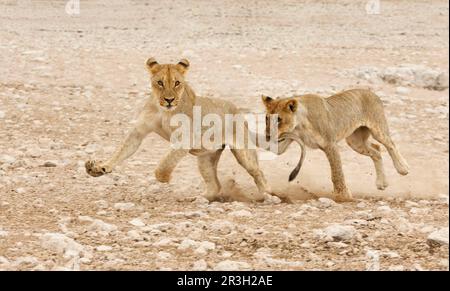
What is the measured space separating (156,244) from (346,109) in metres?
2.99

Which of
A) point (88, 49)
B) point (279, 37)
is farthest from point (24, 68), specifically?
point (279, 37)

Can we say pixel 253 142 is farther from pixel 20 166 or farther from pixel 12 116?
pixel 12 116

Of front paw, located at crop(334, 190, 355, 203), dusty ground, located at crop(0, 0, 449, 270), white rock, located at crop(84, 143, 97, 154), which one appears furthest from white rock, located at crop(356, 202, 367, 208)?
white rock, located at crop(84, 143, 97, 154)

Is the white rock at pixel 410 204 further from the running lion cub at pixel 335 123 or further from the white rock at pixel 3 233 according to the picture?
the white rock at pixel 3 233

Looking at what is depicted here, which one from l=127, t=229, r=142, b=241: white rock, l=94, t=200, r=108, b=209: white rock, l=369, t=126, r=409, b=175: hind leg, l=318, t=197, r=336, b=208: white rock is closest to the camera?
l=127, t=229, r=142, b=241: white rock

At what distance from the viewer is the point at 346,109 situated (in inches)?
336

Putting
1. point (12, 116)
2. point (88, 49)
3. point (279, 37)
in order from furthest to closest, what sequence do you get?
point (279, 37) < point (88, 49) < point (12, 116)

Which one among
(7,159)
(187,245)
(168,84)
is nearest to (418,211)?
(168,84)

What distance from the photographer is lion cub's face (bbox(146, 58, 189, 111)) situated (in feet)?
25.0

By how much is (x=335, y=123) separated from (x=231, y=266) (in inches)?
121

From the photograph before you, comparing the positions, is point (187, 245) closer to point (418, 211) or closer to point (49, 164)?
point (418, 211)

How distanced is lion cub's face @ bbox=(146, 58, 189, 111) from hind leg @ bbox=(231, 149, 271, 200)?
787 mm

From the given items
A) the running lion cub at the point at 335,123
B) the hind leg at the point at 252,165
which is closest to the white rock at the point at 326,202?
the running lion cub at the point at 335,123

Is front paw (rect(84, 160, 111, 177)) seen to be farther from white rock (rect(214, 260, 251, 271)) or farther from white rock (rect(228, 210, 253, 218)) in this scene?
white rock (rect(214, 260, 251, 271))
